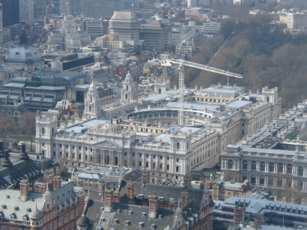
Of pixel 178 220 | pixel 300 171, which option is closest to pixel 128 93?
pixel 300 171

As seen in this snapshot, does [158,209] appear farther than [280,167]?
No

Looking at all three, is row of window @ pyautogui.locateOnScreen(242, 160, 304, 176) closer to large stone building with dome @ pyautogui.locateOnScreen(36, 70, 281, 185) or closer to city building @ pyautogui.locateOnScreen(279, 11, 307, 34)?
large stone building with dome @ pyautogui.locateOnScreen(36, 70, 281, 185)

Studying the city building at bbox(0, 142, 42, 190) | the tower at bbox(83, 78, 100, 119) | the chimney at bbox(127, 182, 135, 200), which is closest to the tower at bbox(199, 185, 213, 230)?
the chimney at bbox(127, 182, 135, 200)

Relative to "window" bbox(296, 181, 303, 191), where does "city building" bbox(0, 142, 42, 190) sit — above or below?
above

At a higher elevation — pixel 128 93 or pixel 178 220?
pixel 128 93

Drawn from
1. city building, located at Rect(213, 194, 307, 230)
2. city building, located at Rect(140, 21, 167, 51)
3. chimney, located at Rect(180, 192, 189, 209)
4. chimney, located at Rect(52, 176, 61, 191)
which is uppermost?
city building, located at Rect(140, 21, 167, 51)

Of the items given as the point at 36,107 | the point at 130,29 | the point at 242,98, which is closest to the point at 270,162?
the point at 242,98

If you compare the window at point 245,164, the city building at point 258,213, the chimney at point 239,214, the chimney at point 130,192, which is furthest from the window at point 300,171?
→ the chimney at point 130,192

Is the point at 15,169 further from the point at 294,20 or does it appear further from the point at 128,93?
the point at 294,20
